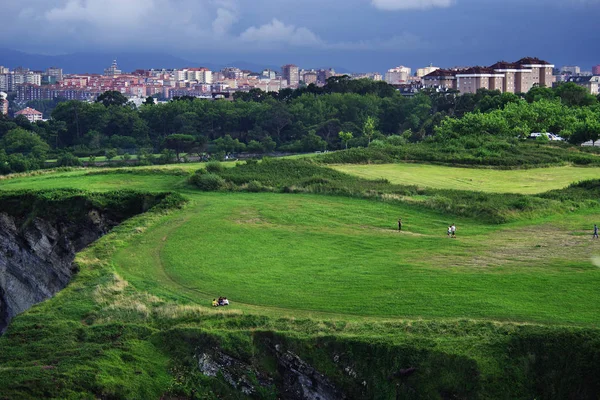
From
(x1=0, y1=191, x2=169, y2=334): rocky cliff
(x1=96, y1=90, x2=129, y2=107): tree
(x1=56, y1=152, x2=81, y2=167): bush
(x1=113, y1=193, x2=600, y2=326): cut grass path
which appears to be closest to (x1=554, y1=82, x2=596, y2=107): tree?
(x1=56, y1=152, x2=81, y2=167): bush

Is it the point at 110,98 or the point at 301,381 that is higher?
the point at 110,98

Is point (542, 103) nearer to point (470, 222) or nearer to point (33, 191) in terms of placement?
point (470, 222)

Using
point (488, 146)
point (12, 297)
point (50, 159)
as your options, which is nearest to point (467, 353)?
point (12, 297)

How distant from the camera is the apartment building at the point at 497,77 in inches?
5108

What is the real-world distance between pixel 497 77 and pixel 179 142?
6758 centimetres

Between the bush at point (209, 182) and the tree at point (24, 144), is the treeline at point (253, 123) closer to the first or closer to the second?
the tree at point (24, 144)

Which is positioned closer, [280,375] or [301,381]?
[301,381]

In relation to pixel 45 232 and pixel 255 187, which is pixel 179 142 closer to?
pixel 255 187

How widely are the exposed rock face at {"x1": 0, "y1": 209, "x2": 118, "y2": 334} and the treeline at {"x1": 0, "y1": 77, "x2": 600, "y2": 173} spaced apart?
36525 millimetres

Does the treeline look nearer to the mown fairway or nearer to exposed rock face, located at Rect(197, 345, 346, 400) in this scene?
the mown fairway

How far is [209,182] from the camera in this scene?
1604 inches

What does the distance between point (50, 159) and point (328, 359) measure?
61268 millimetres

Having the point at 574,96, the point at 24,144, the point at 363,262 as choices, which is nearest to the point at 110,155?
the point at 24,144

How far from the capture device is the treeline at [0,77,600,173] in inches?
3155
